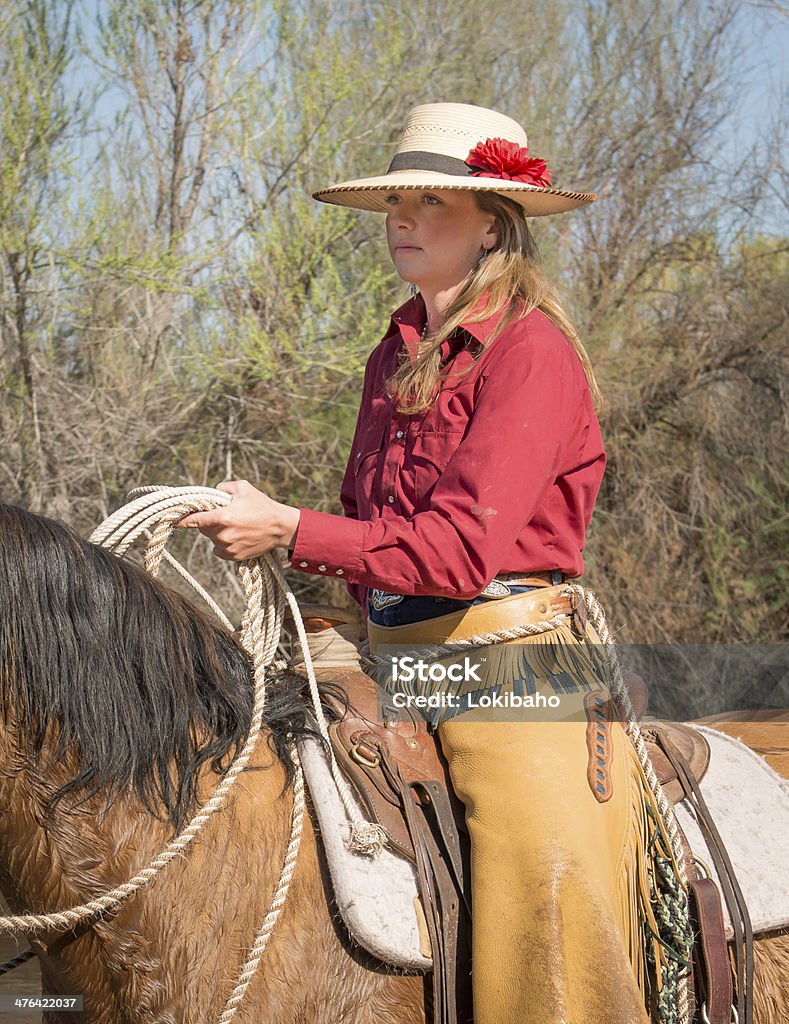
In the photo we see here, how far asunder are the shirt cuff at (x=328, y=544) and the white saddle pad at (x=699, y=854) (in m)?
0.35

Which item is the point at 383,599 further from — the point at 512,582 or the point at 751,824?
the point at 751,824

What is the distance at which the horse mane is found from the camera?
1716 millimetres

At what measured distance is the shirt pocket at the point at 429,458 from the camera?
2.10 m

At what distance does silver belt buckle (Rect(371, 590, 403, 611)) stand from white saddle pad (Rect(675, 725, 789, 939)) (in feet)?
2.52

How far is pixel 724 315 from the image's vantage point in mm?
8844

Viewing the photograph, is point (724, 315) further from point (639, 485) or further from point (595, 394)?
point (595, 394)

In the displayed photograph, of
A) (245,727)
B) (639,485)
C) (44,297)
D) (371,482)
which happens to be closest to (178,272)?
(44,297)

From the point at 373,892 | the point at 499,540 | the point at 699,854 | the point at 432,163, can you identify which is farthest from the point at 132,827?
the point at 432,163

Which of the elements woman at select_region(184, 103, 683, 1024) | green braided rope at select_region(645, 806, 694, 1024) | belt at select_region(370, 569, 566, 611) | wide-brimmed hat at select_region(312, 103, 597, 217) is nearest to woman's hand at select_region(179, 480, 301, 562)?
woman at select_region(184, 103, 683, 1024)

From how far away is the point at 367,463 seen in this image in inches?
92.0

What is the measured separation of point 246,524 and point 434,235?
80cm

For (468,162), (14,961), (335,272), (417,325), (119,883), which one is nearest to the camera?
(119,883)

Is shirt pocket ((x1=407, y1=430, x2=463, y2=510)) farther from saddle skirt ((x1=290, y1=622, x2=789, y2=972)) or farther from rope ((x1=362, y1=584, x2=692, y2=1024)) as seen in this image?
saddle skirt ((x1=290, y1=622, x2=789, y2=972))

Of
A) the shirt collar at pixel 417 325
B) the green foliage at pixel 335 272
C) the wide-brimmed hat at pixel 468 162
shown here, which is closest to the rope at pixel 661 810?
the shirt collar at pixel 417 325
